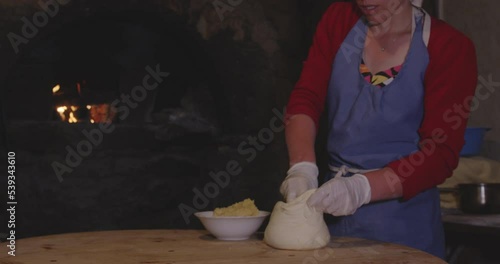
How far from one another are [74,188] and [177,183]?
0.55m

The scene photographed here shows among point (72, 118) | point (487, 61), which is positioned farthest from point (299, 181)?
point (72, 118)

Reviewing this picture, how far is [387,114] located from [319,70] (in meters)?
0.30

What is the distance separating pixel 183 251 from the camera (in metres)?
1.85

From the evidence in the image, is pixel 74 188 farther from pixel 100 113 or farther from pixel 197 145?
pixel 197 145

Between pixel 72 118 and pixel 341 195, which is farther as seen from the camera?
pixel 72 118

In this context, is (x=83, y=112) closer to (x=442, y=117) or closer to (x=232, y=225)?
(x=232, y=225)

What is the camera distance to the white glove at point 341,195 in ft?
6.37

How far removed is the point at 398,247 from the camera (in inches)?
74.1

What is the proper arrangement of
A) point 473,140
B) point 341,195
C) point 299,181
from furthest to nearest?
point 473,140 → point 299,181 → point 341,195

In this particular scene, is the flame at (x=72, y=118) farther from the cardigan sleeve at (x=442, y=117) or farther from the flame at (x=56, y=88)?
the cardigan sleeve at (x=442, y=117)

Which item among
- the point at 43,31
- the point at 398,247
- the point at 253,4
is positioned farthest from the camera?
the point at 253,4

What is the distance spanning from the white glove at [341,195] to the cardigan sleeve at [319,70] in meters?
0.41

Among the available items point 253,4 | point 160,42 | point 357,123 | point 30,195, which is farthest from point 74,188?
point 357,123

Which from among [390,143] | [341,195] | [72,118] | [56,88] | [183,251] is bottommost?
[183,251]
